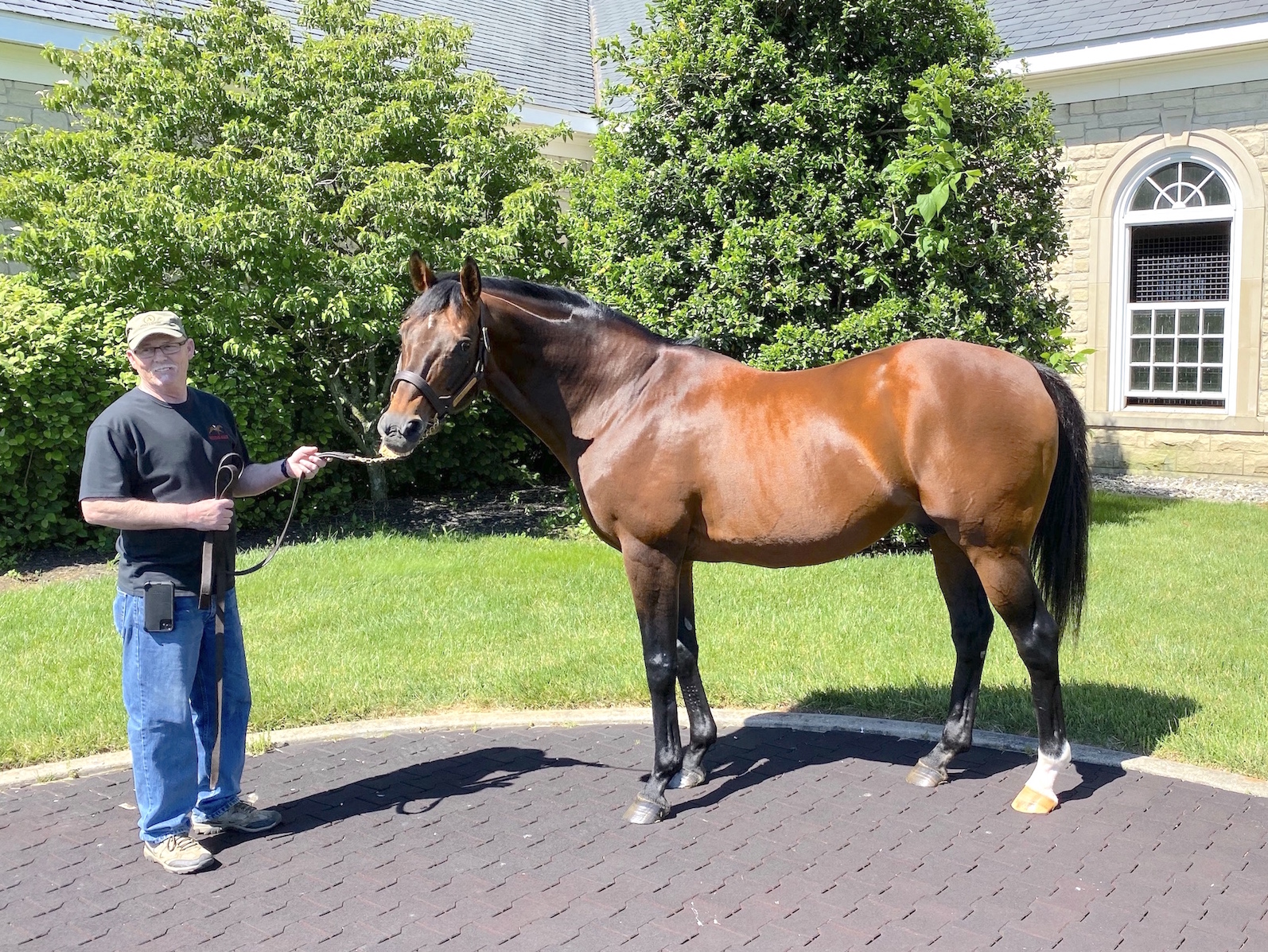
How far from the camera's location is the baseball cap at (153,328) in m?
3.78

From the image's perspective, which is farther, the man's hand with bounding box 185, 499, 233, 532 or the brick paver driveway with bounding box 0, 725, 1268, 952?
the man's hand with bounding box 185, 499, 233, 532

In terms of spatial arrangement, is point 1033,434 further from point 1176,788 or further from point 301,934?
point 301,934

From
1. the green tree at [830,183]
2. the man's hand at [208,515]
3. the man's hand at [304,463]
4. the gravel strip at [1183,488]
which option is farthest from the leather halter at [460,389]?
the gravel strip at [1183,488]

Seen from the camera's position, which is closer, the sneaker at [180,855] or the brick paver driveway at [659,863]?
the brick paver driveway at [659,863]

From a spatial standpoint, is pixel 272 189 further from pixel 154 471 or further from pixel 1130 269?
pixel 1130 269

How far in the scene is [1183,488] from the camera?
41.5ft

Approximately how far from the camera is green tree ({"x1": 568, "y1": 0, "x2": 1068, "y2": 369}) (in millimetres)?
8461

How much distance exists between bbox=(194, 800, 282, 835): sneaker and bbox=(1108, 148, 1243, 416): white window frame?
479 inches

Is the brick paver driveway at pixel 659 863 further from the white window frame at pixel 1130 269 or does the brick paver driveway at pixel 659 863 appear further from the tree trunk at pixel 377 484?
the white window frame at pixel 1130 269

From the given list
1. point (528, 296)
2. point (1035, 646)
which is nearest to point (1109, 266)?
point (1035, 646)

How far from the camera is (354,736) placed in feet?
17.6

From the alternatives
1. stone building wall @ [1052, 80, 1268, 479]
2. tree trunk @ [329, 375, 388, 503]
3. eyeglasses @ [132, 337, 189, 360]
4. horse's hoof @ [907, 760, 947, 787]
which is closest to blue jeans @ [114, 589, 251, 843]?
eyeglasses @ [132, 337, 189, 360]

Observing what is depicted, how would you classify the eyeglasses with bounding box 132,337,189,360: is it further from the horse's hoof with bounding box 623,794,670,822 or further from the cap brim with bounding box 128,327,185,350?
the horse's hoof with bounding box 623,794,670,822

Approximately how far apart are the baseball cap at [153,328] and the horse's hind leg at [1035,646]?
10.1 feet
